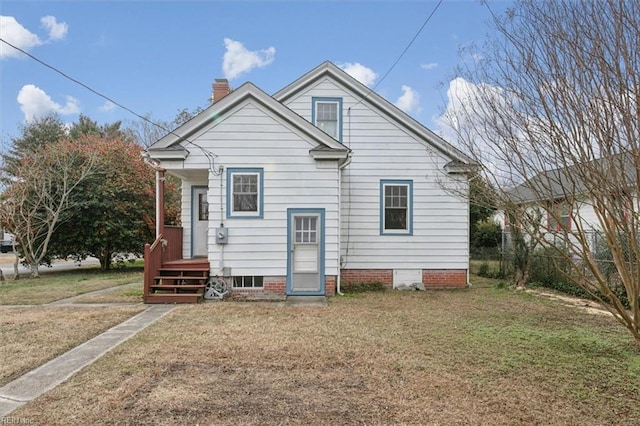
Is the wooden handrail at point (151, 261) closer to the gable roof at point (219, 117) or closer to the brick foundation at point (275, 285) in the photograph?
the gable roof at point (219, 117)

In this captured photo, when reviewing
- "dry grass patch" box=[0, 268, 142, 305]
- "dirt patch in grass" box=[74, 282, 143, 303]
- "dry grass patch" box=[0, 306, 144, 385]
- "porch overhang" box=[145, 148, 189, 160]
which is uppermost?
"porch overhang" box=[145, 148, 189, 160]

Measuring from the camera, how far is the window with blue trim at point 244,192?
388 inches

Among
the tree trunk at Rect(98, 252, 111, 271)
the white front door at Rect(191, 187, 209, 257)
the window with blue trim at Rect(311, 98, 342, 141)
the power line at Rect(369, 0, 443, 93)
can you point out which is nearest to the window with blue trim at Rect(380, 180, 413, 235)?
the window with blue trim at Rect(311, 98, 342, 141)

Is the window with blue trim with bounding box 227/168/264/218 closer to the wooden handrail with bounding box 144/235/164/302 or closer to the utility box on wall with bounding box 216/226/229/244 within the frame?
the utility box on wall with bounding box 216/226/229/244

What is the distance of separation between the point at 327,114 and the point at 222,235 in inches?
205

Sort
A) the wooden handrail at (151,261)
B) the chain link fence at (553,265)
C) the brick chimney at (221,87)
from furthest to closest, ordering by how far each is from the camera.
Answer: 1. the brick chimney at (221,87)
2. the wooden handrail at (151,261)
3. the chain link fence at (553,265)

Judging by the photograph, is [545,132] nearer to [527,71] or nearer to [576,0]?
[527,71]

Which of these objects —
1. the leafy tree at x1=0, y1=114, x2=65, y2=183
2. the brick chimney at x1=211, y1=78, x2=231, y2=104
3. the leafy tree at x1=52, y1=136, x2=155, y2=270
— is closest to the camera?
the brick chimney at x1=211, y1=78, x2=231, y2=104

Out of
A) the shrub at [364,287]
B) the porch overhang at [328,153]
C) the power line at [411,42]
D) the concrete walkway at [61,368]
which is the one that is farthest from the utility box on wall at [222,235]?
the power line at [411,42]

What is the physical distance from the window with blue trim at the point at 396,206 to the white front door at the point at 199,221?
537 cm

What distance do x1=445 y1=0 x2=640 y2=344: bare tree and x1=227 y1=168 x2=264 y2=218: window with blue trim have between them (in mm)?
5853

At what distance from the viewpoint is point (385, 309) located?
8.59 m

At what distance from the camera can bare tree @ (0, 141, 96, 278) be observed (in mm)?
14789

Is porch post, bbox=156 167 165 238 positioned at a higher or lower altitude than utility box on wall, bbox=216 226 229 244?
higher
